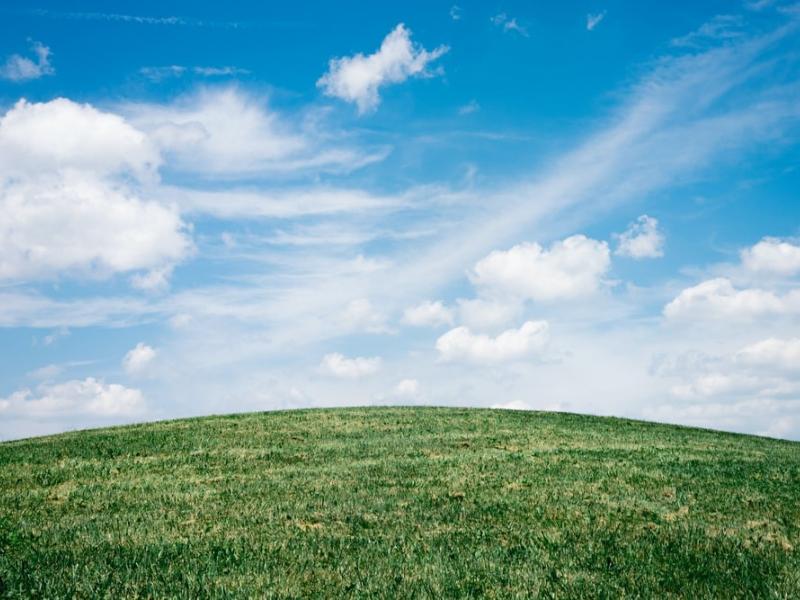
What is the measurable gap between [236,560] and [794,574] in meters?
8.98

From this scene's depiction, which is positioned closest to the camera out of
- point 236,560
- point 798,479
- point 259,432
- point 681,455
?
point 236,560

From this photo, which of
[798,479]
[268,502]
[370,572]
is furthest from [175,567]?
[798,479]

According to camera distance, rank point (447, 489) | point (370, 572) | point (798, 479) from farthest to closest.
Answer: point (798, 479)
point (447, 489)
point (370, 572)

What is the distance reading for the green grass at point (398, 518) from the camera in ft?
33.8

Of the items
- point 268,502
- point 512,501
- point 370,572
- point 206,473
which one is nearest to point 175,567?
point 370,572

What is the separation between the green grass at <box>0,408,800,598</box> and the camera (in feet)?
33.8

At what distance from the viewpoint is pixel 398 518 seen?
47.8ft

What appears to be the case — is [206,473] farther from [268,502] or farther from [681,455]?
[681,455]

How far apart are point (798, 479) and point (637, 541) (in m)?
10.4

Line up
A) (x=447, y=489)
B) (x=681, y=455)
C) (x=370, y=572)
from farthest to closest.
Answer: (x=681, y=455)
(x=447, y=489)
(x=370, y=572)

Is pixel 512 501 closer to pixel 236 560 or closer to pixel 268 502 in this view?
pixel 268 502

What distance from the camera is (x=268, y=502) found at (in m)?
16.7

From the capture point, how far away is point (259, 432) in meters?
31.0

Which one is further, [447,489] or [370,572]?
[447,489]
